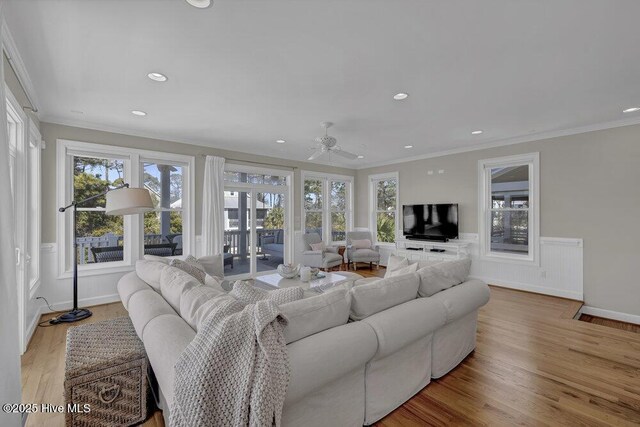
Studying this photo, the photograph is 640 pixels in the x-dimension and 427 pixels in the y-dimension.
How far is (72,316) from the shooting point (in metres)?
3.63

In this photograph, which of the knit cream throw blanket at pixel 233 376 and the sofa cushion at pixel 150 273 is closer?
the knit cream throw blanket at pixel 233 376

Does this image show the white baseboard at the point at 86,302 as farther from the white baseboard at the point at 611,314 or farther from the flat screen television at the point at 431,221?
the white baseboard at the point at 611,314

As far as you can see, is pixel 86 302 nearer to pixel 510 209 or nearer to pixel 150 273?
pixel 150 273

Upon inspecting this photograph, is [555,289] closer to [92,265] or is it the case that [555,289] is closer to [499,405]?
[499,405]

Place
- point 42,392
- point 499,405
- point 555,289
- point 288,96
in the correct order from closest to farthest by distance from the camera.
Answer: point 499,405
point 42,392
point 288,96
point 555,289

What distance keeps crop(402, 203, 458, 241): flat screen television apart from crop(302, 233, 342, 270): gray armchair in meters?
1.74

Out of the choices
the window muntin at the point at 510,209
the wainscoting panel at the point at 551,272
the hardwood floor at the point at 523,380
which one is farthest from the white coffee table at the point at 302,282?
the window muntin at the point at 510,209

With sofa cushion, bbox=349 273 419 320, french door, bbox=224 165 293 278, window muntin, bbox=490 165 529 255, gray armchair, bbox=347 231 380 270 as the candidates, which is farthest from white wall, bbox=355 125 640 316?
french door, bbox=224 165 293 278

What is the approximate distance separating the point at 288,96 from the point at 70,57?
1915 millimetres

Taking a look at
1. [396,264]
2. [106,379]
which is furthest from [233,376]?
[396,264]

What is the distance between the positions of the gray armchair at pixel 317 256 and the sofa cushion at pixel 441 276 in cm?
346

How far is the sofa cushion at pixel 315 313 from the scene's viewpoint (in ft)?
5.06

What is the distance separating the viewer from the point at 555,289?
4621 millimetres

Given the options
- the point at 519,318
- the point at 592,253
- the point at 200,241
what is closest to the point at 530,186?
the point at 592,253
